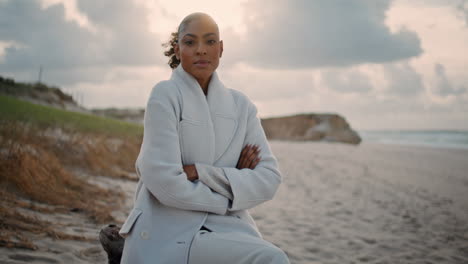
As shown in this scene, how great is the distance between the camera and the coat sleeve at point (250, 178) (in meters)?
1.88

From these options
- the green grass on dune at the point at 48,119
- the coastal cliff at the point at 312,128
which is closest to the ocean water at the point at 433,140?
the coastal cliff at the point at 312,128

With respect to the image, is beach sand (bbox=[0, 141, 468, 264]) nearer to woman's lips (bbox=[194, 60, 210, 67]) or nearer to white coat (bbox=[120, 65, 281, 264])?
white coat (bbox=[120, 65, 281, 264])

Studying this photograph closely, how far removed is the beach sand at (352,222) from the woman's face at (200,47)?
1.99 m

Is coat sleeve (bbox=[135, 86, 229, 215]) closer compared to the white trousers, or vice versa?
the white trousers

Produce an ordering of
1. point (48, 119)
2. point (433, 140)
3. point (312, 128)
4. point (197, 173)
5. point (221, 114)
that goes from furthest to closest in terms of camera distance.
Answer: point (312, 128)
point (433, 140)
point (48, 119)
point (221, 114)
point (197, 173)

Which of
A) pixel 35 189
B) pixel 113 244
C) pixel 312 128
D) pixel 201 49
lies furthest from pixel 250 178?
pixel 312 128

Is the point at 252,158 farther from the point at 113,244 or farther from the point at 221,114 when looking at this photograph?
the point at 113,244

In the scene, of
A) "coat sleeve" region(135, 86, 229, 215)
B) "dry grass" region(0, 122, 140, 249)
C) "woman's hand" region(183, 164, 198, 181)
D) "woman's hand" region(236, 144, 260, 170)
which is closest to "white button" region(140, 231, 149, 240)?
"coat sleeve" region(135, 86, 229, 215)

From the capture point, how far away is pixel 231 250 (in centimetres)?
166

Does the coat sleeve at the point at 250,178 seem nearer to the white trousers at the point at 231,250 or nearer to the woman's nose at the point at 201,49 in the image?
the white trousers at the point at 231,250

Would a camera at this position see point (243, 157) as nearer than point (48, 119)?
Yes

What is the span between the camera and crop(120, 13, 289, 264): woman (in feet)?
5.75

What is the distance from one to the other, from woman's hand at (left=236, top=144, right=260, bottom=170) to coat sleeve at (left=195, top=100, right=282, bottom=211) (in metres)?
0.03

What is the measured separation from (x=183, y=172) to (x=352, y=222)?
425cm
